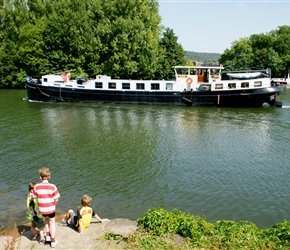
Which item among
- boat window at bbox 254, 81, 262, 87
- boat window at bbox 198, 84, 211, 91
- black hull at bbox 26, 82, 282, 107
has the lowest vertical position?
black hull at bbox 26, 82, 282, 107

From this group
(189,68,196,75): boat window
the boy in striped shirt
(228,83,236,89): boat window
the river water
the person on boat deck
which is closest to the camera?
the boy in striped shirt

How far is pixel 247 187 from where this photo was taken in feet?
43.1

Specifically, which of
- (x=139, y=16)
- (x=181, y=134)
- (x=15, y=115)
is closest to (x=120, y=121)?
(x=181, y=134)

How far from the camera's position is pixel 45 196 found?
750 cm

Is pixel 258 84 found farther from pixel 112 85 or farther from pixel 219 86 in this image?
pixel 112 85

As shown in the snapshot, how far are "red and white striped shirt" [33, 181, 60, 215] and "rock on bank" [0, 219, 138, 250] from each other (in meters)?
0.86

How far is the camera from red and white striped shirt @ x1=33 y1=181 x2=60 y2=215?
24.6 ft

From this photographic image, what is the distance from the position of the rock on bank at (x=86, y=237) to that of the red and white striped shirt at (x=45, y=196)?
86cm

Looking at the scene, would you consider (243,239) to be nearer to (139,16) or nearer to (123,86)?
(123,86)

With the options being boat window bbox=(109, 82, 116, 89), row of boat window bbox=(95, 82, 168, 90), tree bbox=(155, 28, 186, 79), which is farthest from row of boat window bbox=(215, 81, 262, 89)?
tree bbox=(155, 28, 186, 79)

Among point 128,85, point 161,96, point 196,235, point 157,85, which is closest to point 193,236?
point 196,235

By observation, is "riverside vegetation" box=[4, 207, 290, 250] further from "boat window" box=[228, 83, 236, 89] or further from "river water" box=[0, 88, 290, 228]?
"boat window" box=[228, 83, 236, 89]

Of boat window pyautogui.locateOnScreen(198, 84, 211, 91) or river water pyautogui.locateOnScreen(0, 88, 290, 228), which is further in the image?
boat window pyautogui.locateOnScreen(198, 84, 211, 91)

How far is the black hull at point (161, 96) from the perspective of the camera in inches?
1331
